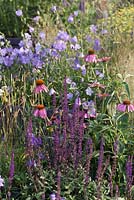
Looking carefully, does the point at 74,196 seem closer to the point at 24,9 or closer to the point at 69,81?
the point at 69,81

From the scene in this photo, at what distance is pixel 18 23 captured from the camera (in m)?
6.99

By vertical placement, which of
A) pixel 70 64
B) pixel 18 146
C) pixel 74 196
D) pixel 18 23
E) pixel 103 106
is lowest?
pixel 74 196

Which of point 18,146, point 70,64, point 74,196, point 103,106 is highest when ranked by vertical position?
point 70,64

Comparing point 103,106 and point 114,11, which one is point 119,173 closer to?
point 103,106

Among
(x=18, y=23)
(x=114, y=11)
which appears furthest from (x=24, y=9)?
(x=114, y=11)

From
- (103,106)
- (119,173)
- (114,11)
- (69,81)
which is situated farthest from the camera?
(114,11)

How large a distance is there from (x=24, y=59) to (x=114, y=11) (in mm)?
3693

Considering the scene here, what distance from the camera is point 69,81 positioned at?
415 centimetres

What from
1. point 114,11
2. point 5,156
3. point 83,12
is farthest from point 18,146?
point 114,11

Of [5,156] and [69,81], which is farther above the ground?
[69,81]

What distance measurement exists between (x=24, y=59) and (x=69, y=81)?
0.50 metres

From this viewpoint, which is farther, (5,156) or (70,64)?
(70,64)

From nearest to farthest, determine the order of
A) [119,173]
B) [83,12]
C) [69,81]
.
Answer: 1. [119,173]
2. [69,81]
3. [83,12]

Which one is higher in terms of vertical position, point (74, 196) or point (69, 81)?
point (69, 81)
